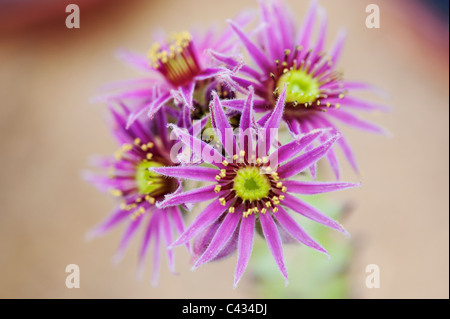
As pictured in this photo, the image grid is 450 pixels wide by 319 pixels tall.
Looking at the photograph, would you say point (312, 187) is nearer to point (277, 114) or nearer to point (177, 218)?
point (277, 114)

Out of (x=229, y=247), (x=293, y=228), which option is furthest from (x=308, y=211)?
(x=229, y=247)

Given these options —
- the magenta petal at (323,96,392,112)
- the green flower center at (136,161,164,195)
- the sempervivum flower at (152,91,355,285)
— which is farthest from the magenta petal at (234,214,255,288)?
the magenta petal at (323,96,392,112)

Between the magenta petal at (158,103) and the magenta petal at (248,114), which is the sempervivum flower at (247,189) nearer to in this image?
the magenta petal at (248,114)

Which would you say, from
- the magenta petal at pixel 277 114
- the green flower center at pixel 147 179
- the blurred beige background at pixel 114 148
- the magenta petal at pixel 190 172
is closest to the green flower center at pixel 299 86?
the magenta petal at pixel 277 114
